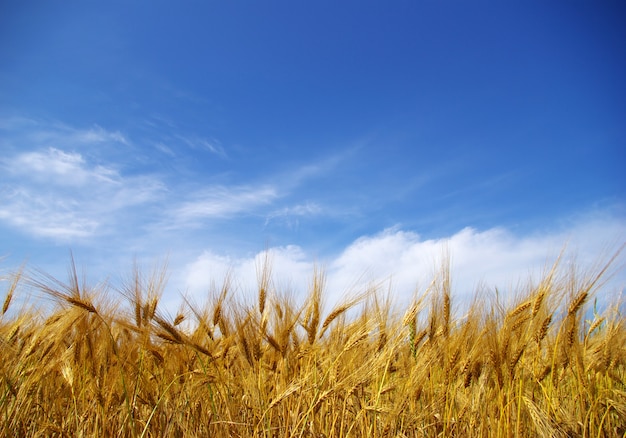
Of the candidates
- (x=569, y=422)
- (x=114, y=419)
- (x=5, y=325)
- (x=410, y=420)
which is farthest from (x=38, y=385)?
(x=569, y=422)

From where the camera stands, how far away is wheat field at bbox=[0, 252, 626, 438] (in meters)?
2.73

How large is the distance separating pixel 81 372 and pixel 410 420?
2.30m

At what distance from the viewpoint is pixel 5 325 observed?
3.78 meters

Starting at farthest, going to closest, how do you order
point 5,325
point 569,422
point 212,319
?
point 5,325
point 212,319
point 569,422

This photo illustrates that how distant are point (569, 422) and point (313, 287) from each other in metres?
1.87

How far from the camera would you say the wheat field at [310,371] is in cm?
273

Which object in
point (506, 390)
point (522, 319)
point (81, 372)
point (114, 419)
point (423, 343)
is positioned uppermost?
point (522, 319)

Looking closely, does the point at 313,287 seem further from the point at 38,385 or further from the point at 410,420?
the point at 38,385

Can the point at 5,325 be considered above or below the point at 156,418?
above

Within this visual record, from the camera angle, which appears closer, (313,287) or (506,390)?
(506,390)

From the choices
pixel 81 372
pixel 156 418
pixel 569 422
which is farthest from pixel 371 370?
pixel 81 372

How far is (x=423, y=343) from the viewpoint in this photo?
10.6 feet

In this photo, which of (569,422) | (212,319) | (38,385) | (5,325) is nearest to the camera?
(569,422)

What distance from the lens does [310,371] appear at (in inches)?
120
